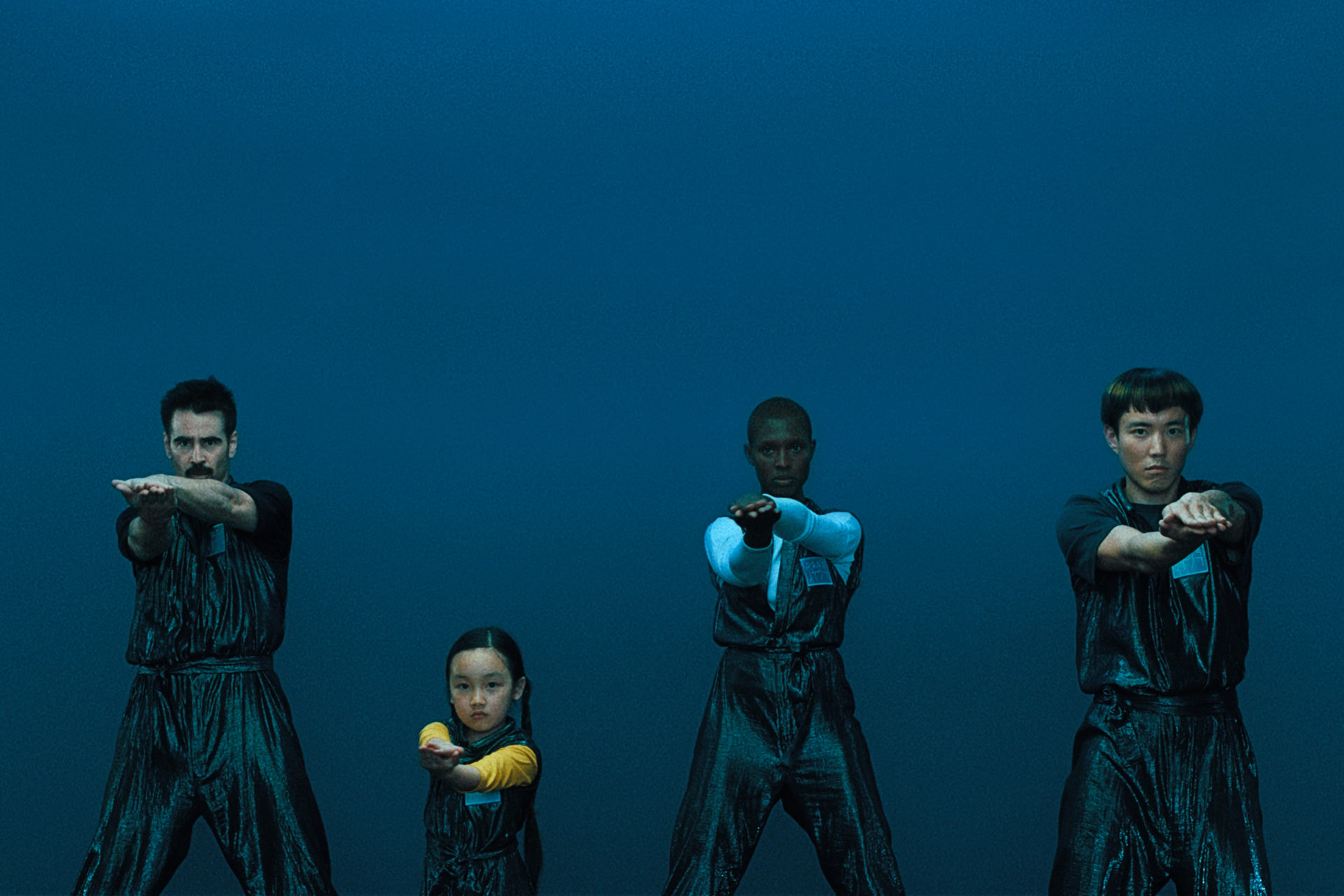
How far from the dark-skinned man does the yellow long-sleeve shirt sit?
520mm

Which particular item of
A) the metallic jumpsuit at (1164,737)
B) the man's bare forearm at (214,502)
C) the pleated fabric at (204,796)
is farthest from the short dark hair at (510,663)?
the metallic jumpsuit at (1164,737)

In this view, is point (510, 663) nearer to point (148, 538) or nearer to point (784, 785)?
point (784, 785)

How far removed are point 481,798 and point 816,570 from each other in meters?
1.06

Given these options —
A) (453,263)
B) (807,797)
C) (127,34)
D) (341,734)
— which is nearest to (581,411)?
(453,263)

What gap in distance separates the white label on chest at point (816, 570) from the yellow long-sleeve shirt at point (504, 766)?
86 cm

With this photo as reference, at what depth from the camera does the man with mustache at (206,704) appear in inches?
144

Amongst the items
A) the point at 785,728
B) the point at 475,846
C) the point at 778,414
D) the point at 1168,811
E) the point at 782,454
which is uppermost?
the point at 778,414

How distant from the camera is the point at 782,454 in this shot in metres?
3.78

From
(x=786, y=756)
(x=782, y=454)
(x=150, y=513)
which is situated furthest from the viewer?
(x=782, y=454)

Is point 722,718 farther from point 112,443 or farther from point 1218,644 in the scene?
point 112,443

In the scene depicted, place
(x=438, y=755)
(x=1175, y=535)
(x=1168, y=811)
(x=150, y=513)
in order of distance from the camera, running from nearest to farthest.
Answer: (x=1175, y=535), (x=438, y=755), (x=1168, y=811), (x=150, y=513)

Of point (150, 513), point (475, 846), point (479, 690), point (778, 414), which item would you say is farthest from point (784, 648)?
point (150, 513)

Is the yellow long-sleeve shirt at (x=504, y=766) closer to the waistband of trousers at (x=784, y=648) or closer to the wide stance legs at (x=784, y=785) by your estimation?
the wide stance legs at (x=784, y=785)

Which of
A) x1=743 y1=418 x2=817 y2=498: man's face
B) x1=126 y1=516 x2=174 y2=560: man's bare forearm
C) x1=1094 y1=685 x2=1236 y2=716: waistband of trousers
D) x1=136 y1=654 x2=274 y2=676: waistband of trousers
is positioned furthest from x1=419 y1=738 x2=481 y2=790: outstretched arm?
x1=1094 y1=685 x2=1236 y2=716: waistband of trousers
